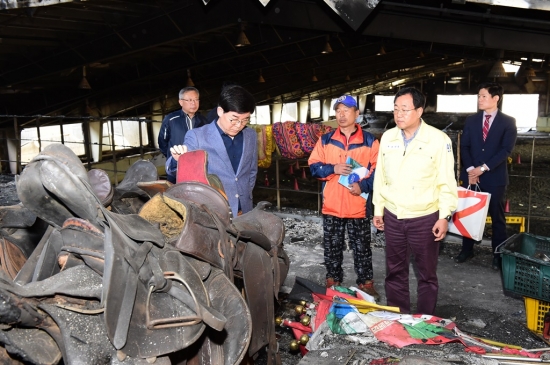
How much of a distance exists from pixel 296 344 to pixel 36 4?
4.40 m

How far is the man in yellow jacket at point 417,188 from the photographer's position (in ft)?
11.5

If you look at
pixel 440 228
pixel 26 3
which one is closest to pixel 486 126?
pixel 440 228

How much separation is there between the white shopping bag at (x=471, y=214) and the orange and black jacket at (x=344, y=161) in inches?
35.6

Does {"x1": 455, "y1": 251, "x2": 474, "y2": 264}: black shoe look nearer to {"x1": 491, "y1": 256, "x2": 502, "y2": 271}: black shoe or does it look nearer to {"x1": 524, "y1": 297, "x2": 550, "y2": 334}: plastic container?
{"x1": 491, "y1": 256, "x2": 502, "y2": 271}: black shoe

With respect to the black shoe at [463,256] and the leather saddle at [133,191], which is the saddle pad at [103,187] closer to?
the leather saddle at [133,191]

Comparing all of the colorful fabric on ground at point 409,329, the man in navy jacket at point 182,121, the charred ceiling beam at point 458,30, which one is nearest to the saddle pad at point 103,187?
the colorful fabric on ground at point 409,329

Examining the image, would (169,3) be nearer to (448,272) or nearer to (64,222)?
(448,272)

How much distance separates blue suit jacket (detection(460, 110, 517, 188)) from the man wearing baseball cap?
4.10ft

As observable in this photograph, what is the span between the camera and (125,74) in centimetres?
1180

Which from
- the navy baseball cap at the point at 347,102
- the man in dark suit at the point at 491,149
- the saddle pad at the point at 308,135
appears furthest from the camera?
the saddle pad at the point at 308,135

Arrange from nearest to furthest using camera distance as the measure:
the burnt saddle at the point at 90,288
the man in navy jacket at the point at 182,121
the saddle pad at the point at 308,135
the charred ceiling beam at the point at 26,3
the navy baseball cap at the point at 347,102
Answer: the burnt saddle at the point at 90,288, the navy baseball cap at the point at 347,102, the man in navy jacket at the point at 182,121, the charred ceiling beam at the point at 26,3, the saddle pad at the point at 308,135

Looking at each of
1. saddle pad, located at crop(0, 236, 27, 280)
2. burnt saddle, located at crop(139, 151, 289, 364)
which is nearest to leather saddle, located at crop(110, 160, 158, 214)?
burnt saddle, located at crop(139, 151, 289, 364)

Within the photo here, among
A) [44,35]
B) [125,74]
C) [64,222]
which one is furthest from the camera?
[125,74]

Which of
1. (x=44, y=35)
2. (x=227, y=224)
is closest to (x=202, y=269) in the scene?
(x=227, y=224)
